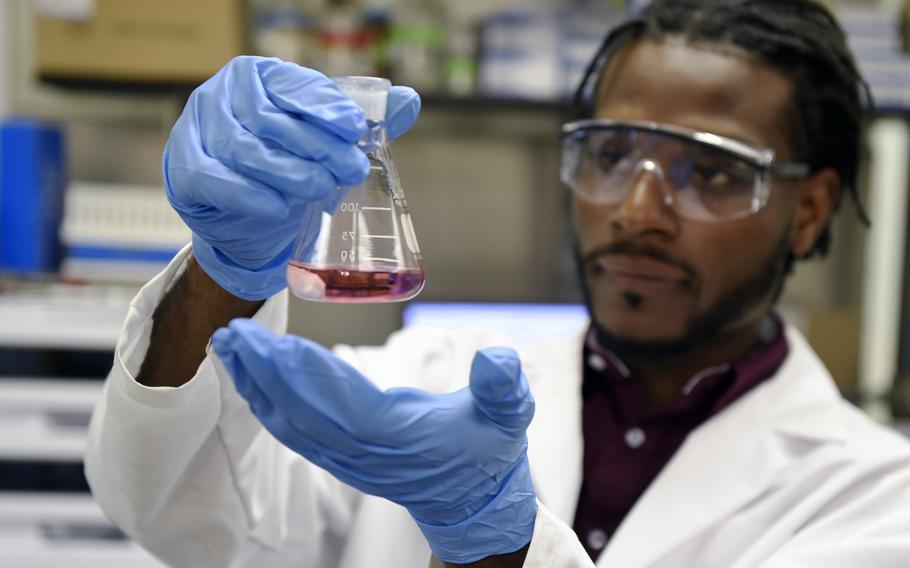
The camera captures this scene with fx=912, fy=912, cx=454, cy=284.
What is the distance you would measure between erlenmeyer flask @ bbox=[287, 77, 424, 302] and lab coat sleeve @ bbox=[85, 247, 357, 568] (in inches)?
8.3

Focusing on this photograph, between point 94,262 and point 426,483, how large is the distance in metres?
1.61

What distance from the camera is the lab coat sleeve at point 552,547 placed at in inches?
32.1

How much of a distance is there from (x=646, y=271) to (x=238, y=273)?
581 mm

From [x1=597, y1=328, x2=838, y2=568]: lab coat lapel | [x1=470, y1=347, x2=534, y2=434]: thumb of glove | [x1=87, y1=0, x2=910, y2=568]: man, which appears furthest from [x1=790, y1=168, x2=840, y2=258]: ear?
[x1=470, y1=347, x2=534, y2=434]: thumb of glove

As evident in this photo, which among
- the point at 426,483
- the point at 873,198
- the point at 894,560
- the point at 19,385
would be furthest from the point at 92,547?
the point at 873,198

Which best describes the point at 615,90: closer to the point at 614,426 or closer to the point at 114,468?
the point at 614,426

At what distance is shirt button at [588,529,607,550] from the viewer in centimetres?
117

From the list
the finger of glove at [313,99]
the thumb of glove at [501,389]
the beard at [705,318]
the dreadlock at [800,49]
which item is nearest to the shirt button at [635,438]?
the beard at [705,318]

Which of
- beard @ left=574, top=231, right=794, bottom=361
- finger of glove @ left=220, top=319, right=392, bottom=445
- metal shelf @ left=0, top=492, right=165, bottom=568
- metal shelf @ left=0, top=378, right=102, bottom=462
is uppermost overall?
finger of glove @ left=220, top=319, right=392, bottom=445

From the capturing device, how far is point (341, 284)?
79 centimetres

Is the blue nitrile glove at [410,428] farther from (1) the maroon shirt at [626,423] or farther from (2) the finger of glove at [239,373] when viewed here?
(1) the maroon shirt at [626,423]

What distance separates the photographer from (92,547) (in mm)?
1878

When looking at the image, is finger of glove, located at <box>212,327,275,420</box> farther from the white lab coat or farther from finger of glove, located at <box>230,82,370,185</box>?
the white lab coat

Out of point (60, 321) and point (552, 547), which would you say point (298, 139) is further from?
point (60, 321)
